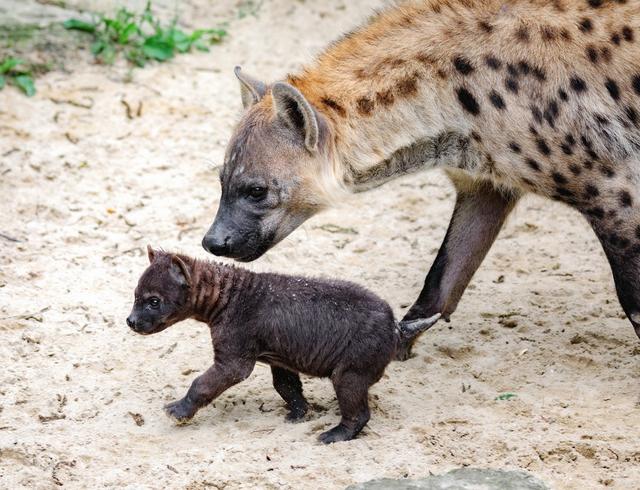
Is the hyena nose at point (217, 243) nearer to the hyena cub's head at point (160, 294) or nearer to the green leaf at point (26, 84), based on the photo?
the hyena cub's head at point (160, 294)

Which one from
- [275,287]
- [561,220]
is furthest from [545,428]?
[561,220]

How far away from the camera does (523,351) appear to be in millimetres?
6406

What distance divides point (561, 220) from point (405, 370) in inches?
94.0

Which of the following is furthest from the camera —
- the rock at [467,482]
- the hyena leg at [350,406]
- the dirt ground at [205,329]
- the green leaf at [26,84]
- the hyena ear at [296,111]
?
the green leaf at [26,84]

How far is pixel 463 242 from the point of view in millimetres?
6605

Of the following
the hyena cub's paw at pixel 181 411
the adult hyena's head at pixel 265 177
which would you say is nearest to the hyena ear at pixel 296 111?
the adult hyena's head at pixel 265 177

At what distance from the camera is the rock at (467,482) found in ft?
15.9

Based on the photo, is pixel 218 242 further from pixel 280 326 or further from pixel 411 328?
pixel 411 328

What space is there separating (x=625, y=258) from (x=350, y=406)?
1.62m

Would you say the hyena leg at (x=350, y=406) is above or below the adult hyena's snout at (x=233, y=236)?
below

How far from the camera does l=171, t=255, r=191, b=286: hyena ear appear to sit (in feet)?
18.4

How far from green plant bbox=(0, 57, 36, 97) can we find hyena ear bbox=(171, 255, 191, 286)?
12.2ft

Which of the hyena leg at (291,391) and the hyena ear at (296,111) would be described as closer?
the hyena leg at (291,391)

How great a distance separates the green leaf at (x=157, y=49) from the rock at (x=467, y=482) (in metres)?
5.51
